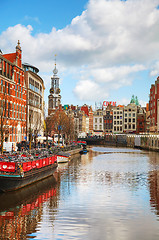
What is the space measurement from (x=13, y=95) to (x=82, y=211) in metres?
40.5

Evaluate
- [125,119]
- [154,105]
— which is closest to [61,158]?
[154,105]

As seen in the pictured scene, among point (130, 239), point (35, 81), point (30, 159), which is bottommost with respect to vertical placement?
point (130, 239)

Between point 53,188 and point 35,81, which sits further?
point 35,81

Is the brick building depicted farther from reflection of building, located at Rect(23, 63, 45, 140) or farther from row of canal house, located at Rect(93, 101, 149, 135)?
row of canal house, located at Rect(93, 101, 149, 135)

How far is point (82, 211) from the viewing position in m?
21.3

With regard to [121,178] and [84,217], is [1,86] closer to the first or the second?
[121,178]

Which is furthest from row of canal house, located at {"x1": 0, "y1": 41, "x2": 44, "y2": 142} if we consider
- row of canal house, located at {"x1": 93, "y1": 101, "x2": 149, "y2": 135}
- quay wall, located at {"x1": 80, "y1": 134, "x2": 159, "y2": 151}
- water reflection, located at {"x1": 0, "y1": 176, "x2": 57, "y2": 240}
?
row of canal house, located at {"x1": 93, "y1": 101, "x2": 149, "y2": 135}

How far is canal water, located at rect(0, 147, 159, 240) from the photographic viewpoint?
1700cm

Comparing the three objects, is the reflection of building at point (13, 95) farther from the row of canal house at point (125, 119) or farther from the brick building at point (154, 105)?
the row of canal house at point (125, 119)

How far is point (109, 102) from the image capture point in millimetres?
188375

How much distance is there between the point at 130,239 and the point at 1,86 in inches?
1608

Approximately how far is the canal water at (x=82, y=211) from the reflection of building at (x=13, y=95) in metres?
24.6

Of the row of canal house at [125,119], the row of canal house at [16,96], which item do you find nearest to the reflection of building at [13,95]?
the row of canal house at [16,96]

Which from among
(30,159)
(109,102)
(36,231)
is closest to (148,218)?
(36,231)
